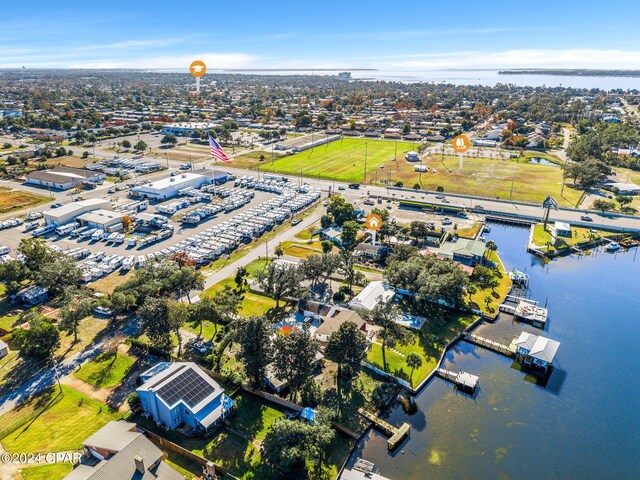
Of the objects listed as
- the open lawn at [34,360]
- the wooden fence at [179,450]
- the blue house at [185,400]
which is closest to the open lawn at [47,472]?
the wooden fence at [179,450]

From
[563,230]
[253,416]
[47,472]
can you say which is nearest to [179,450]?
[253,416]

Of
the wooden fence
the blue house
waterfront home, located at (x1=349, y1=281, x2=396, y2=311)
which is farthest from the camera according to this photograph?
waterfront home, located at (x1=349, y1=281, x2=396, y2=311)

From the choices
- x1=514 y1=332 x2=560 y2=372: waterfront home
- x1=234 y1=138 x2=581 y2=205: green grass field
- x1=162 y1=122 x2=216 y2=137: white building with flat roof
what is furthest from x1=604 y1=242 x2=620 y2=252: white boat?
x1=162 y1=122 x2=216 y2=137: white building with flat roof

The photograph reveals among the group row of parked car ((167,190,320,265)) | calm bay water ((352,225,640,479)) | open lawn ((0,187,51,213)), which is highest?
open lawn ((0,187,51,213))

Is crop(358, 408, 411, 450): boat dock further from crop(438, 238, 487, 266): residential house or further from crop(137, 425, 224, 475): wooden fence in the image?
crop(438, 238, 487, 266): residential house

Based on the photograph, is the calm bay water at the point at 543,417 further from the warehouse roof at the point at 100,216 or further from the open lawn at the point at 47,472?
the warehouse roof at the point at 100,216

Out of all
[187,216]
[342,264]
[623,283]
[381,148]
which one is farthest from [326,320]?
[381,148]

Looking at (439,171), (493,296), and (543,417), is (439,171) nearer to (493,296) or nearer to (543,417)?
(493,296)
